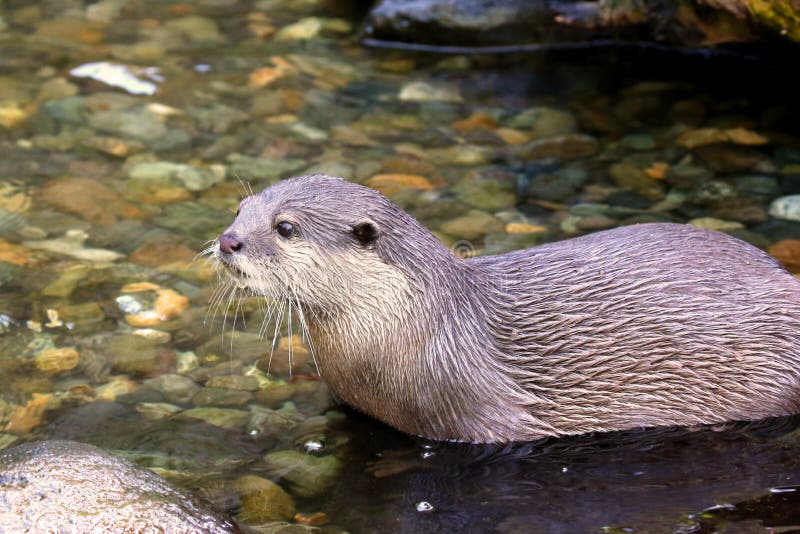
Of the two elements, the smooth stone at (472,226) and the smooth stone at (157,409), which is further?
the smooth stone at (472,226)

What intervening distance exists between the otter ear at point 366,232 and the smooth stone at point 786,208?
2.46 metres

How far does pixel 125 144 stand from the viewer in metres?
6.26

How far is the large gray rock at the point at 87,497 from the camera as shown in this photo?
10.3ft

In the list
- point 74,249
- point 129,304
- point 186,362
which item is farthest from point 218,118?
point 186,362

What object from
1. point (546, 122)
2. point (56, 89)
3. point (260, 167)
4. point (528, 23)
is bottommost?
point (260, 167)

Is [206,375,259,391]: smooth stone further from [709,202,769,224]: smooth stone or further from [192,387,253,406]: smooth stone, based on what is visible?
[709,202,769,224]: smooth stone

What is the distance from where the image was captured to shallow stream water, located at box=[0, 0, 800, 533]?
149 inches

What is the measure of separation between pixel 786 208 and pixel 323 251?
269cm

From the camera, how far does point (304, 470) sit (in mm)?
3879

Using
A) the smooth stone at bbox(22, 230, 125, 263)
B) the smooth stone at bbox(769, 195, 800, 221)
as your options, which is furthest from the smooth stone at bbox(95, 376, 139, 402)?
the smooth stone at bbox(769, 195, 800, 221)

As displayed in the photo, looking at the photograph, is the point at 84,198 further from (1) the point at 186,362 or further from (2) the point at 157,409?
(2) the point at 157,409

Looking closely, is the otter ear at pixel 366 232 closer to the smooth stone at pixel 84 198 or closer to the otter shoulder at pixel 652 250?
the otter shoulder at pixel 652 250

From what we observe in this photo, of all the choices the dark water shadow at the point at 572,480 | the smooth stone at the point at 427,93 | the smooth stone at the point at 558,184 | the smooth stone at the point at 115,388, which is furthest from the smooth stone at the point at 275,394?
the smooth stone at the point at 427,93

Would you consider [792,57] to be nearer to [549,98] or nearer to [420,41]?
[549,98]
